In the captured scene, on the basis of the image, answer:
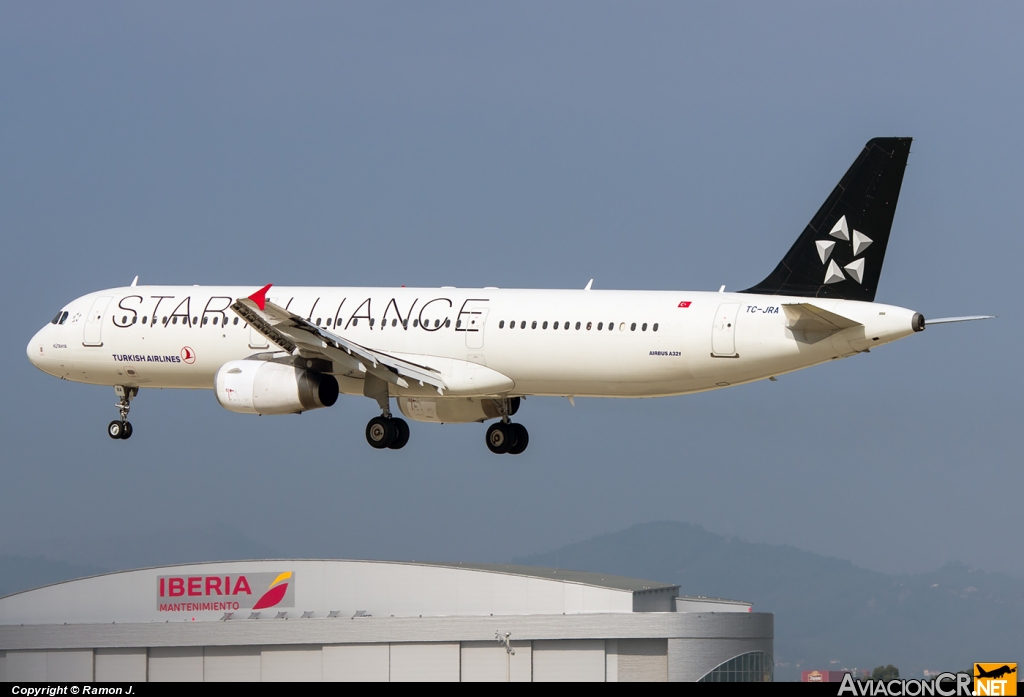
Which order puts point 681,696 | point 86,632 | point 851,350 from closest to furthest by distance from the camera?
point 681,696
point 851,350
point 86,632

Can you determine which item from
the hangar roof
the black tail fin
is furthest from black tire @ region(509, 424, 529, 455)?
the hangar roof

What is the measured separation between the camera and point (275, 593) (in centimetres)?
7344

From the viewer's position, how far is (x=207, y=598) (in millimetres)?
74312

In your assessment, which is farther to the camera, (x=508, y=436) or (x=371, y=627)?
(x=371, y=627)

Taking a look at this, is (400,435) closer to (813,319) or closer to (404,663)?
(813,319)

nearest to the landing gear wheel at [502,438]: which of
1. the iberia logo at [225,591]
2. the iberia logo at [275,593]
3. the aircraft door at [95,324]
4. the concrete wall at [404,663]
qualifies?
the aircraft door at [95,324]

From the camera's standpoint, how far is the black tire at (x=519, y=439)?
49062mm

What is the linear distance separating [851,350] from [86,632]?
130 feet

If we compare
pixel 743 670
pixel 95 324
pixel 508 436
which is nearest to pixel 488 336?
pixel 508 436

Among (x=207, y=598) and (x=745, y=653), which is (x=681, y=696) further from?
(x=207, y=598)

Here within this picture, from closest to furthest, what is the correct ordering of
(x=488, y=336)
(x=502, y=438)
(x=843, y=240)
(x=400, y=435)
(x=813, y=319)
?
1. (x=813, y=319)
2. (x=843, y=240)
3. (x=488, y=336)
4. (x=400, y=435)
5. (x=502, y=438)

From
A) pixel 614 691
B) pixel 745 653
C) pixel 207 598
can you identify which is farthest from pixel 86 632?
pixel 614 691

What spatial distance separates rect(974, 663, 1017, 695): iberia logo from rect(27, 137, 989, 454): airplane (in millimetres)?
14350

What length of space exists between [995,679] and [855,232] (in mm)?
18114
